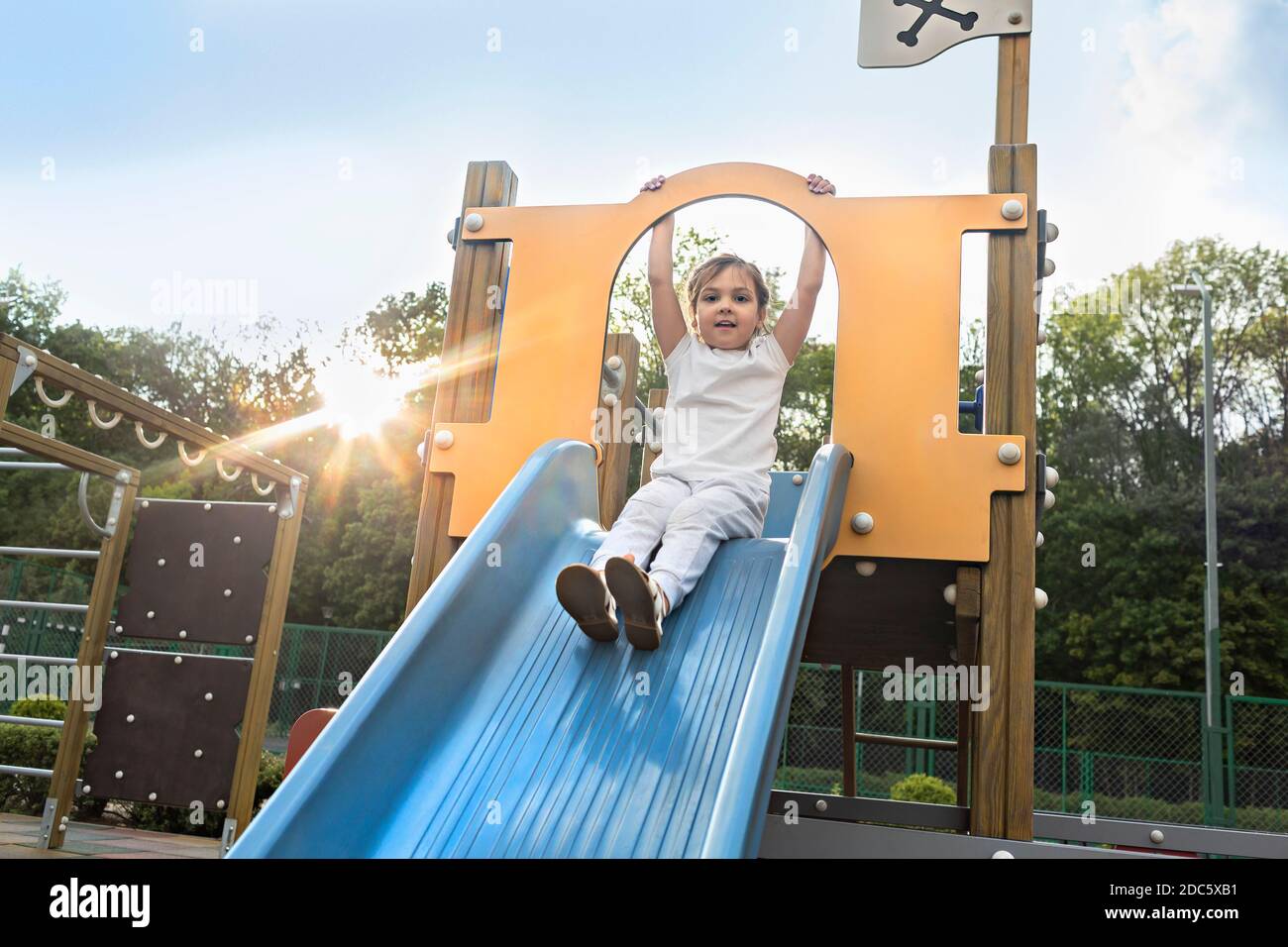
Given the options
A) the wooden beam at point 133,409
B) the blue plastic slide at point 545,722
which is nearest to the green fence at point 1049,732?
the wooden beam at point 133,409

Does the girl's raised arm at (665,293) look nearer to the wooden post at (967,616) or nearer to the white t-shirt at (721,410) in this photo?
the white t-shirt at (721,410)

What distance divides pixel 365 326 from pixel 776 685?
29.4 meters

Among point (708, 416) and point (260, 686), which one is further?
point (260, 686)

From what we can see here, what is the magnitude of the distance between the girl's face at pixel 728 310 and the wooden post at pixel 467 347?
0.78m

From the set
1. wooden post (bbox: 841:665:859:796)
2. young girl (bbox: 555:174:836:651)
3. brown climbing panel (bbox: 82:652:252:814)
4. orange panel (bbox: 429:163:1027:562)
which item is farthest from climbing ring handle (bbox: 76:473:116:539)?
wooden post (bbox: 841:665:859:796)

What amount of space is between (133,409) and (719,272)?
297cm

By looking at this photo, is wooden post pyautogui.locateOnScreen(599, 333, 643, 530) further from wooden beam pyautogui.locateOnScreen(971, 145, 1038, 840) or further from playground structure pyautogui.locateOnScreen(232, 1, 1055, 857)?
wooden beam pyautogui.locateOnScreen(971, 145, 1038, 840)

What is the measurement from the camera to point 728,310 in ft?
12.0

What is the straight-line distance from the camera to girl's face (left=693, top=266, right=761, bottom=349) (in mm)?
3650

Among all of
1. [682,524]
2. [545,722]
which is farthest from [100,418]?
[545,722]

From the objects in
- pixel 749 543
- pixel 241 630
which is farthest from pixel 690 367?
pixel 241 630

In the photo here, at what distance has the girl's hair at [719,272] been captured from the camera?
12.1 feet

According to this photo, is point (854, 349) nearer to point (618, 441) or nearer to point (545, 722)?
point (618, 441)

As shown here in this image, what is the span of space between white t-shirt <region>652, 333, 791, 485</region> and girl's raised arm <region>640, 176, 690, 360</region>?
10 centimetres
